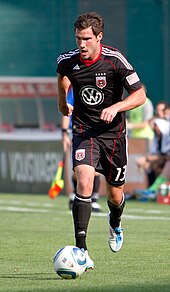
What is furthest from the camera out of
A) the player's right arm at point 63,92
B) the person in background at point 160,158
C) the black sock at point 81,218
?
the person in background at point 160,158

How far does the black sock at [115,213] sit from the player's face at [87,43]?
1596 millimetres

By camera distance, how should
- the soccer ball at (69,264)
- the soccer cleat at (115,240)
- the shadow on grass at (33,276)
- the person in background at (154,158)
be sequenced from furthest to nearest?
the person in background at (154,158)
the soccer cleat at (115,240)
the shadow on grass at (33,276)
the soccer ball at (69,264)

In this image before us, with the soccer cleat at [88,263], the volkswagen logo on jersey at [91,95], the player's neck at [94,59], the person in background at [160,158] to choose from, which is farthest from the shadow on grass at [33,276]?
the person in background at [160,158]

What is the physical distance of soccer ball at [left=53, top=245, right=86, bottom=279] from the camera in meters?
8.40

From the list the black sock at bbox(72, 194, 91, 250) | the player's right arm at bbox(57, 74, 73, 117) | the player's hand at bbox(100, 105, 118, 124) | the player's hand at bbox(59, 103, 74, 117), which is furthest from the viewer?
the player's hand at bbox(59, 103, 74, 117)

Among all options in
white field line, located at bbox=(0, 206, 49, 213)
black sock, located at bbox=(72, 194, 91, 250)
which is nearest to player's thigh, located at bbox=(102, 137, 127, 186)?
black sock, located at bbox=(72, 194, 91, 250)

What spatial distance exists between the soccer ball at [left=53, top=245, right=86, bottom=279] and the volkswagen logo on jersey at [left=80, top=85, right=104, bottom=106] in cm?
139

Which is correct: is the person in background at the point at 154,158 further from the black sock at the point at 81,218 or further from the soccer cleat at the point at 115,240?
the black sock at the point at 81,218

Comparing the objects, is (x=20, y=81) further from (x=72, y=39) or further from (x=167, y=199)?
(x=167, y=199)

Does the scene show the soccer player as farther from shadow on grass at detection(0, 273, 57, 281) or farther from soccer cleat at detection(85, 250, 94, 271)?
shadow on grass at detection(0, 273, 57, 281)

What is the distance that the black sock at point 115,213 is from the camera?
9930mm

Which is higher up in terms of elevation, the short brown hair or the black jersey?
the short brown hair

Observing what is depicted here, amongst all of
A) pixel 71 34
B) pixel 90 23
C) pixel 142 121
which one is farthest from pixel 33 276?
pixel 71 34

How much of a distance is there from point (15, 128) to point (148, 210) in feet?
23.7
